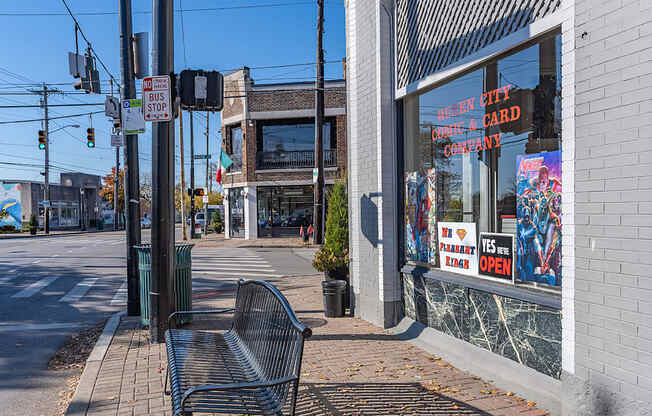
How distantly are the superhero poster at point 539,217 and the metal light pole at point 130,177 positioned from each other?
6052 millimetres

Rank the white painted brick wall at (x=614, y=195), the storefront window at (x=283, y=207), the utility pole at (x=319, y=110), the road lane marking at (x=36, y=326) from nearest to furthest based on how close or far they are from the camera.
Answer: the white painted brick wall at (x=614, y=195), the road lane marking at (x=36, y=326), the utility pole at (x=319, y=110), the storefront window at (x=283, y=207)

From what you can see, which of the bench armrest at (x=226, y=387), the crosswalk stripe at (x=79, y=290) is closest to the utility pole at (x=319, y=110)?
the crosswalk stripe at (x=79, y=290)

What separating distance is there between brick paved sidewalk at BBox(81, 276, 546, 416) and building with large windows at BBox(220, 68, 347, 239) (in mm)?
23131

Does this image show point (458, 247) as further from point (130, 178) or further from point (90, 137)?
point (90, 137)

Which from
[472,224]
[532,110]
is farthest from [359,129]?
[532,110]

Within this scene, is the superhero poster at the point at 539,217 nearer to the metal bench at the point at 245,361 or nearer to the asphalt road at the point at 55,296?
the metal bench at the point at 245,361

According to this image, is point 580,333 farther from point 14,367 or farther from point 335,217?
point 14,367

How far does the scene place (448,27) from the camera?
5.79 metres

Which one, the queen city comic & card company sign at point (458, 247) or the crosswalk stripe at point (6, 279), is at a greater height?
the queen city comic & card company sign at point (458, 247)

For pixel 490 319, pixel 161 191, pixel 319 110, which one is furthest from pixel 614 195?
pixel 319 110

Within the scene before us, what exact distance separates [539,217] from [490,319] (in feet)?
3.87

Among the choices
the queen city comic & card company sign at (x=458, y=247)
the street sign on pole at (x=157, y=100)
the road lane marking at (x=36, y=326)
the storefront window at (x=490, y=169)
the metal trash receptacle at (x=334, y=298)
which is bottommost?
the road lane marking at (x=36, y=326)

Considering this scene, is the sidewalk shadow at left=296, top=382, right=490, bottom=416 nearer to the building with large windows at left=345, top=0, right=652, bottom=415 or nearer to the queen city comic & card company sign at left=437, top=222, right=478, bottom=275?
the building with large windows at left=345, top=0, right=652, bottom=415

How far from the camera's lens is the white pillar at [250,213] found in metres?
30.0
